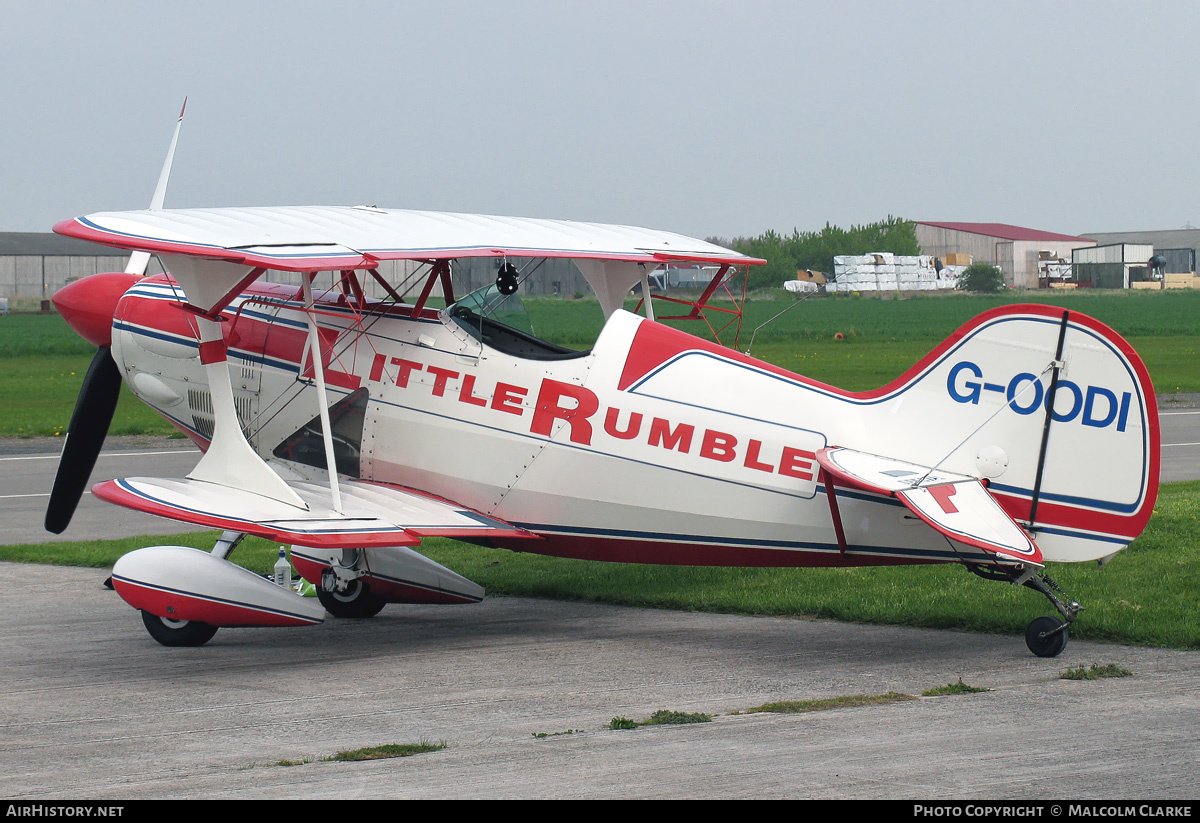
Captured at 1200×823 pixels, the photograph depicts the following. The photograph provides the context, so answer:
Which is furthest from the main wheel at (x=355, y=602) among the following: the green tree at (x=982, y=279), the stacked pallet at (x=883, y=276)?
the stacked pallet at (x=883, y=276)

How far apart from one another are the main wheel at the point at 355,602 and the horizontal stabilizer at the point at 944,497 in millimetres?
4040

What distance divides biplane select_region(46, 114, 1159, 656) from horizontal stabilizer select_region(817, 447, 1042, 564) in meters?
0.02

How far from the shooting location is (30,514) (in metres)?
16.4

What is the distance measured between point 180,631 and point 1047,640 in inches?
228

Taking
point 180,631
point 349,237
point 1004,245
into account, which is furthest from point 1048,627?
point 1004,245

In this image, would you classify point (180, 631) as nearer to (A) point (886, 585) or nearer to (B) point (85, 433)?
(B) point (85, 433)

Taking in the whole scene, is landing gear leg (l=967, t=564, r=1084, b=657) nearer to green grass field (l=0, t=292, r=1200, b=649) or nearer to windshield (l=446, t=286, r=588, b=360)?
green grass field (l=0, t=292, r=1200, b=649)

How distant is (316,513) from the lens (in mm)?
9133

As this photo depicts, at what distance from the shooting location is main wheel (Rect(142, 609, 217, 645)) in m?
9.51

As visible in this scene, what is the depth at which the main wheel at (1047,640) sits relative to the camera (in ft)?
27.2

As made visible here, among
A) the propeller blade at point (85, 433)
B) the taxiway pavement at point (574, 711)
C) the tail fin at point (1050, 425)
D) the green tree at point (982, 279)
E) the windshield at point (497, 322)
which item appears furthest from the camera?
the green tree at point (982, 279)

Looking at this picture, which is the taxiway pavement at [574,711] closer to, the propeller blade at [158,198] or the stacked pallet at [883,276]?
the propeller blade at [158,198]
